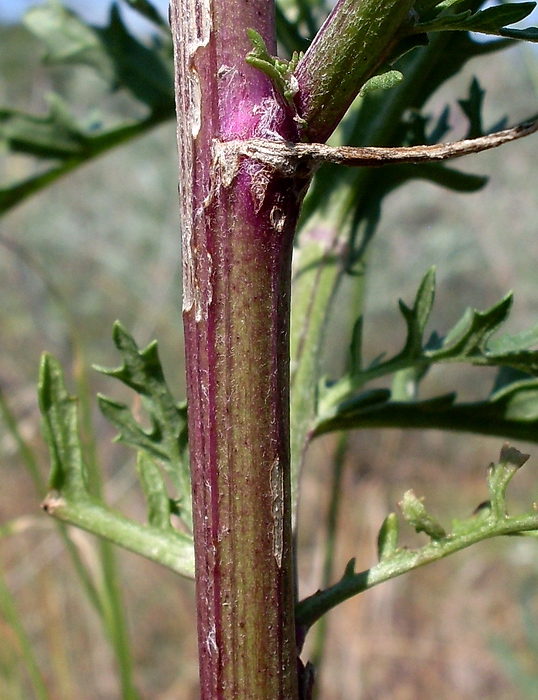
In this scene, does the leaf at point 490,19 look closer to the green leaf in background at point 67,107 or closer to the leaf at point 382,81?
the leaf at point 382,81

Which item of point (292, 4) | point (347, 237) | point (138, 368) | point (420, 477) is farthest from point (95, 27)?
point (420, 477)

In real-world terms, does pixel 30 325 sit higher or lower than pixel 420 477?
higher

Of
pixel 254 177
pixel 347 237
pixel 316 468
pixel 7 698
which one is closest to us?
pixel 254 177

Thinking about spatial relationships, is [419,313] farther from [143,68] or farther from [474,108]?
[143,68]

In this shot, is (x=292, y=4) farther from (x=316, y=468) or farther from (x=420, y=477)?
(x=420, y=477)

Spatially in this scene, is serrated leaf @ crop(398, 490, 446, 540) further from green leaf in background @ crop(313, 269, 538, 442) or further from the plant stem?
the plant stem

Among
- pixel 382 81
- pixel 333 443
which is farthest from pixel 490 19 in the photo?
pixel 333 443

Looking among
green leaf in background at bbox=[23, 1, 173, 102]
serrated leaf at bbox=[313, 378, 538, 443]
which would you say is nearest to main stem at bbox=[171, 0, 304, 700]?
serrated leaf at bbox=[313, 378, 538, 443]
